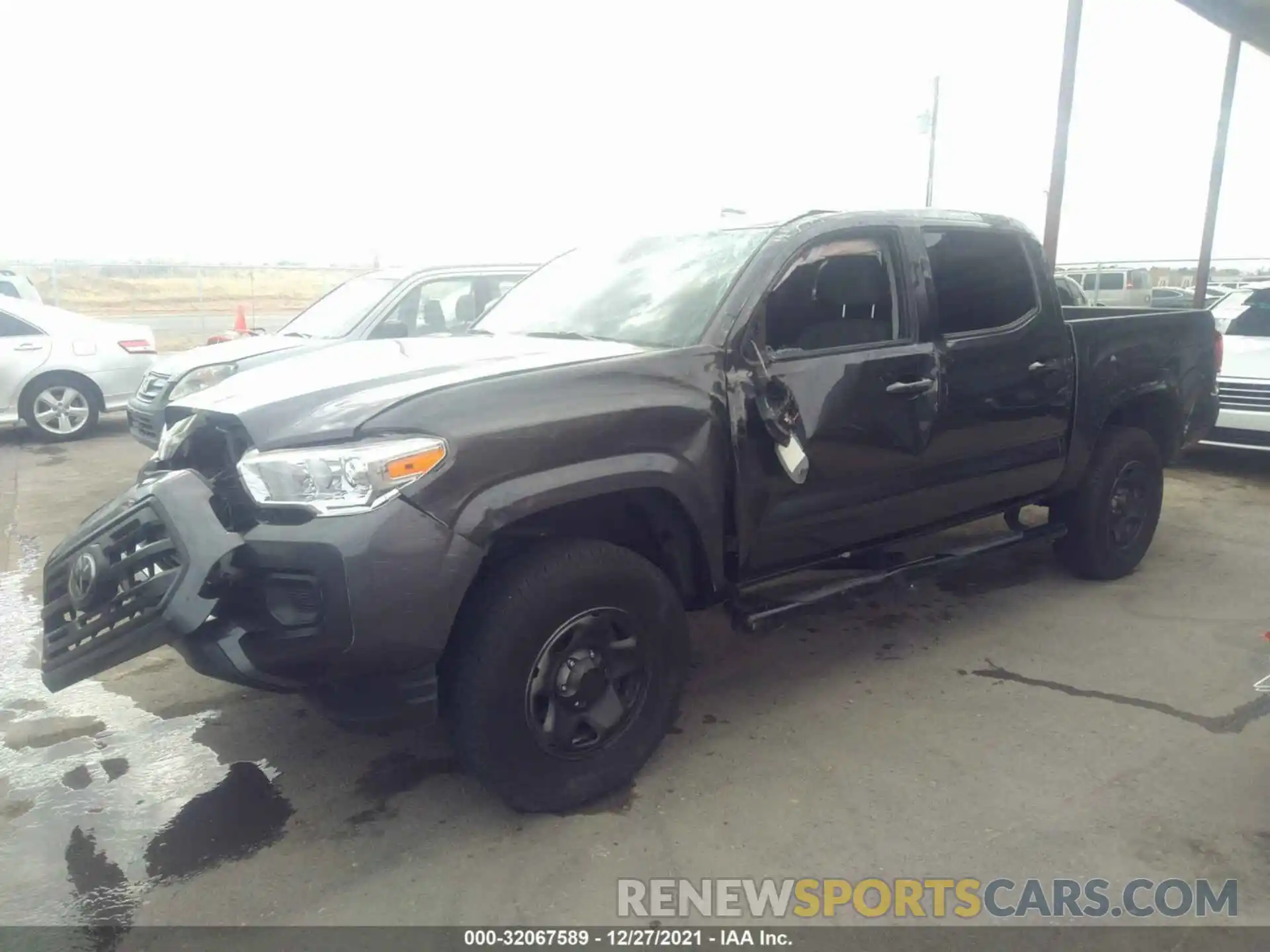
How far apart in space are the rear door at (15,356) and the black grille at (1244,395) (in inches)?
406

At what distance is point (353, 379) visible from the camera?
9.48ft

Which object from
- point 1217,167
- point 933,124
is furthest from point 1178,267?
point 933,124

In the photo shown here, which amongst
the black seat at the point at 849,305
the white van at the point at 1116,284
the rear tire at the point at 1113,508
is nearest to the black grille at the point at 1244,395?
the rear tire at the point at 1113,508

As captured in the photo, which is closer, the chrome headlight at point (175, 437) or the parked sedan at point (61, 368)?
the chrome headlight at point (175, 437)

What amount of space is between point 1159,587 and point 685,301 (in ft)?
11.0

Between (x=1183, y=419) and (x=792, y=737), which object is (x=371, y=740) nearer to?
(x=792, y=737)

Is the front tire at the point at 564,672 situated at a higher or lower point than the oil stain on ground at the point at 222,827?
higher

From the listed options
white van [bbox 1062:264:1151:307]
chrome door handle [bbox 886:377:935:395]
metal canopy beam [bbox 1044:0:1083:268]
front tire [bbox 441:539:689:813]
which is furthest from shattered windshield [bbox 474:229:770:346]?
white van [bbox 1062:264:1151:307]

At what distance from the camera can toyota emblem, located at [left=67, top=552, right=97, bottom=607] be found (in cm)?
271

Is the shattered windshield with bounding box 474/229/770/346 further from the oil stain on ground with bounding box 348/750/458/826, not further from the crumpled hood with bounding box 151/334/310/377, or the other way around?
the crumpled hood with bounding box 151/334/310/377

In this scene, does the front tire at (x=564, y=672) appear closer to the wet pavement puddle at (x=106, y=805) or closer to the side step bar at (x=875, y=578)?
the side step bar at (x=875, y=578)

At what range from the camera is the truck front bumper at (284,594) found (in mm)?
2465

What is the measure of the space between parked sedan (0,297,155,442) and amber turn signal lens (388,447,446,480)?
26.8ft
